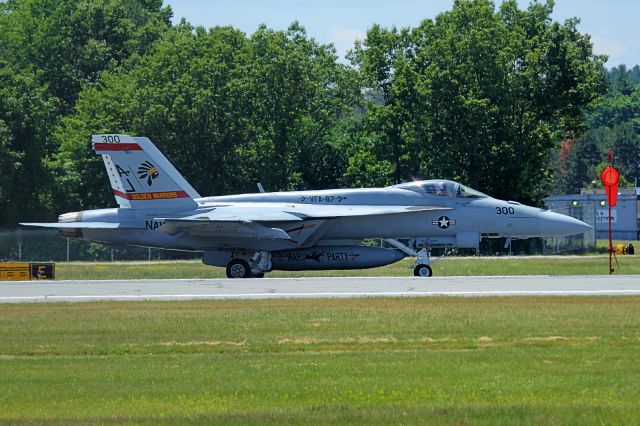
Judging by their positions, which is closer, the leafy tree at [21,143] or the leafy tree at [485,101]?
the leafy tree at [485,101]

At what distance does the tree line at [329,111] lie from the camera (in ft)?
183

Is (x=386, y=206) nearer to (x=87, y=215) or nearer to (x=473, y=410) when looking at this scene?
(x=87, y=215)

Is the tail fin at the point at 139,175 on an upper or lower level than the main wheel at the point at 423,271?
upper

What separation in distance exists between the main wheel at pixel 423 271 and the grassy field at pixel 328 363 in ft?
27.9

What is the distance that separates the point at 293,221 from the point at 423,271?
3940 millimetres

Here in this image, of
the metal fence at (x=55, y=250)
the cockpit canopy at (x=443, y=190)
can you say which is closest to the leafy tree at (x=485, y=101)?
the metal fence at (x=55, y=250)

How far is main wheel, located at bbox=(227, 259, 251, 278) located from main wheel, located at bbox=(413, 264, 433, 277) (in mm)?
4892

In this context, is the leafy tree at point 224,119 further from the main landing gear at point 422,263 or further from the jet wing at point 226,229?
the main landing gear at point 422,263

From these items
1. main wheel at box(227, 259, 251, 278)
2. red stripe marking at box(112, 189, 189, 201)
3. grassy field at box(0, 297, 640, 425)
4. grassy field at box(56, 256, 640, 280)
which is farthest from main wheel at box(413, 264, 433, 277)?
grassy field at box(0, 297, 640, 425)

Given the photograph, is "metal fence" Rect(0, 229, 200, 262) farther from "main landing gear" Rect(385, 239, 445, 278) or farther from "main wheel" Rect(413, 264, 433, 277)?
"main wheel" Rect(413, 264, 433, 277)

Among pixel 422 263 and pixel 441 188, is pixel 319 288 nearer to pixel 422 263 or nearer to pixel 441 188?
pixel 422 263

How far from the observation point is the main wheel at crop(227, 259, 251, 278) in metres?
32.0

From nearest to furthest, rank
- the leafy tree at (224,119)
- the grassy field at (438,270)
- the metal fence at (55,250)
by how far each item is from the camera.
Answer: the grassy field at (438,270), the metal fence at (55,250), the leafy tree at (224,119)

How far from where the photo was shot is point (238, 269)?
105ft
